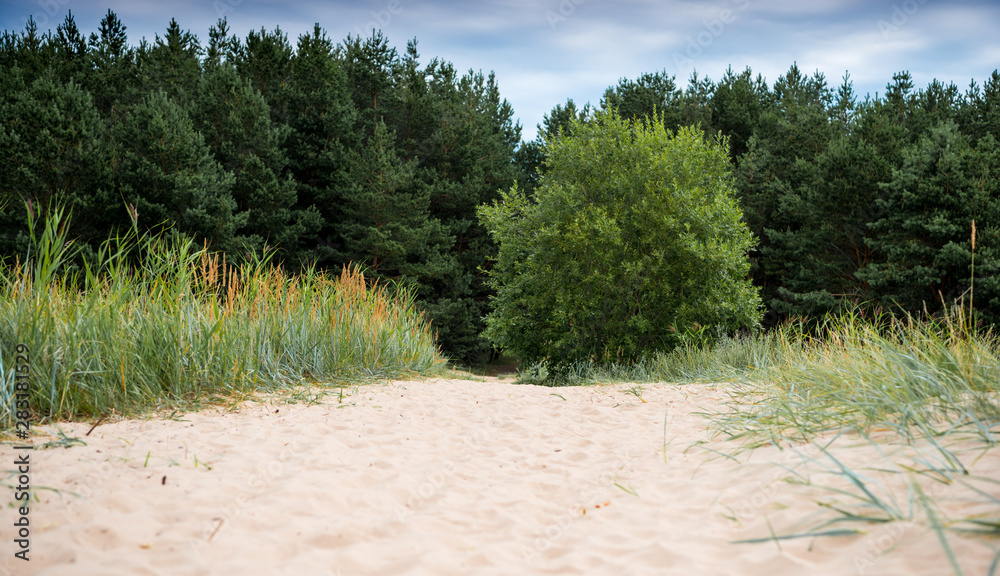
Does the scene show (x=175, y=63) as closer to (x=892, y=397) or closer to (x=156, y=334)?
(x=156, y=334)

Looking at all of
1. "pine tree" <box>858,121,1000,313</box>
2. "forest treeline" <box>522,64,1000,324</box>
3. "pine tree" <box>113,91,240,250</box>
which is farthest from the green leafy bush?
"pine tree" <box>113,91,240,250</box>

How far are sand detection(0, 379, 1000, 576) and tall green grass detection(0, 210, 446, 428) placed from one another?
0.40 metres

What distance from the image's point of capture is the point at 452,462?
339cm

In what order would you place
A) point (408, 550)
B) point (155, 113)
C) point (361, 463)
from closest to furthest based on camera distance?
point (408, 550)
point (361, 463)
point (155, 113)

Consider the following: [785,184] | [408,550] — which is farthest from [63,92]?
[785,184]

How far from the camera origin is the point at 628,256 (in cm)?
1132

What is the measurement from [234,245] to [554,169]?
10.9 metres

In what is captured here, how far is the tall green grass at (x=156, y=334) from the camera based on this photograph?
362 cm

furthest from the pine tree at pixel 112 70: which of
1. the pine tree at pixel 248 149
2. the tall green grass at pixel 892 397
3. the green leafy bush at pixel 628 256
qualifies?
the tall green grass at pixel 892 397

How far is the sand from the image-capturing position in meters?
1.91

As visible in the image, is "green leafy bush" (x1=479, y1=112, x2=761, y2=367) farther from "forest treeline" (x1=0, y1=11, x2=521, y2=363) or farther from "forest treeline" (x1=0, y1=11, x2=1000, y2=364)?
"forest treeline" (x1=0, y1=11, x2=521, y2=363)

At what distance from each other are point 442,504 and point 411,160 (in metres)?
22.4

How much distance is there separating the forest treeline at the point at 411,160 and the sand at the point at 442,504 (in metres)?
9.48

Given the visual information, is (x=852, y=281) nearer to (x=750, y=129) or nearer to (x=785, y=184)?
(x=785, y=184)
